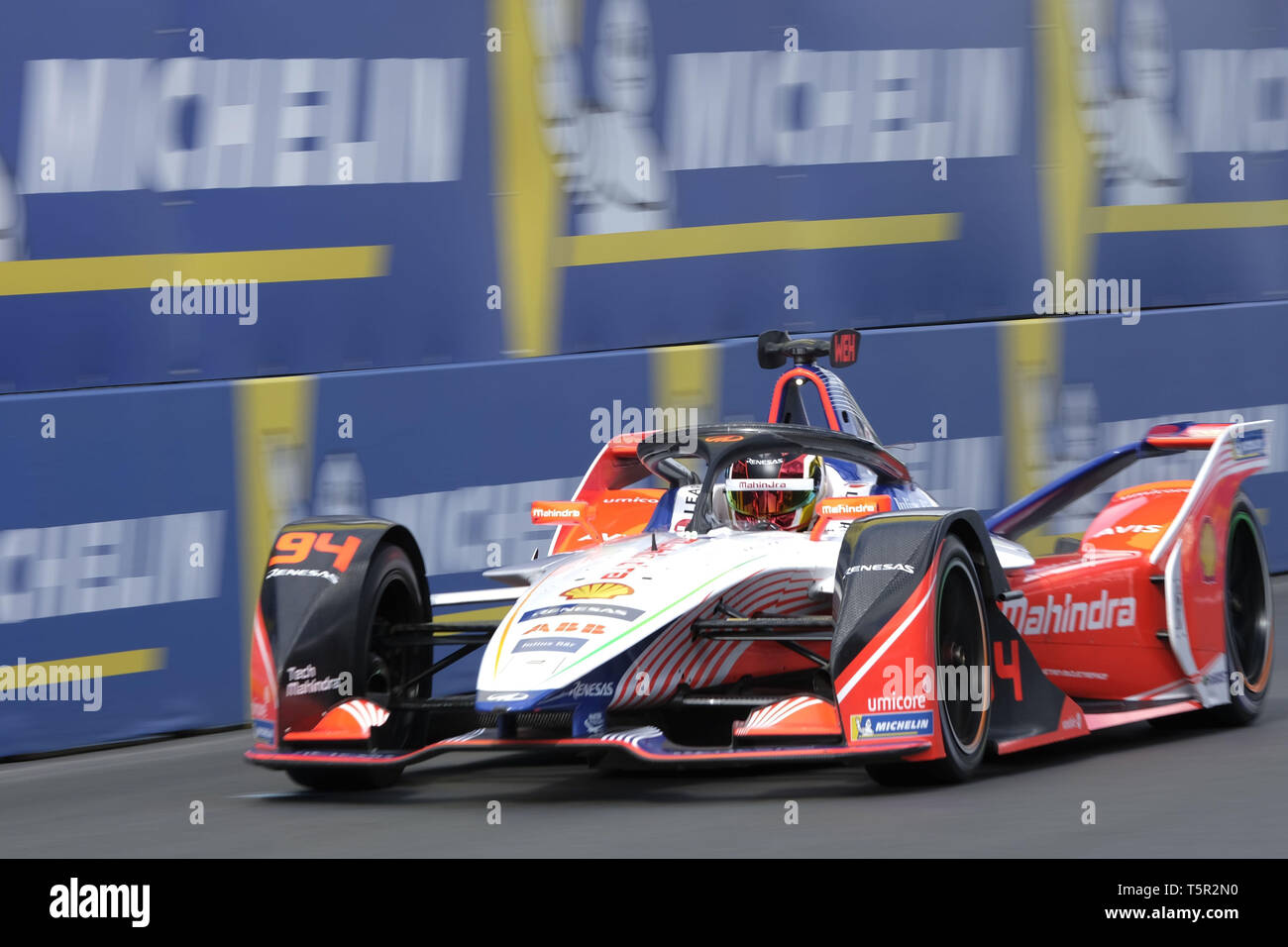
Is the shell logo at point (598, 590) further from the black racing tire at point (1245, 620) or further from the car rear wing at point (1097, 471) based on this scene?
the black racing tire at point (1245, 620)

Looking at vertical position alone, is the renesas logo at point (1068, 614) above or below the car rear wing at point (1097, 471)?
below

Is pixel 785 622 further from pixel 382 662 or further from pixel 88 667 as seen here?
pixel 88 667

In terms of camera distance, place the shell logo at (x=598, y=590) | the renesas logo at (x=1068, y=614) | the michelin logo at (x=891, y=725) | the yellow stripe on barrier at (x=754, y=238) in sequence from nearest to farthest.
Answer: the michelin logo at (x=891, y=725) < the shell logo at (x=598, y=590) < the renesas logo at (x=1068, y=614) < the yellow stripe on barrier at (x=754, y=238)

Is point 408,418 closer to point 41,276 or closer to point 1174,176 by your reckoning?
point 41,276

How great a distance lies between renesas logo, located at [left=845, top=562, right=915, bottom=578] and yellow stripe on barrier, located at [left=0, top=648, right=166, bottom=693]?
359 centimetres

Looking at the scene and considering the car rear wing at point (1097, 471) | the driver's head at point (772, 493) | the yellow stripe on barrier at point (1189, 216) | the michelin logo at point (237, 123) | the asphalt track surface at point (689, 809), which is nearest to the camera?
the asphalt track surface at point (689, 809)

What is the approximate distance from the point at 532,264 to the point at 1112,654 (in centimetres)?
401

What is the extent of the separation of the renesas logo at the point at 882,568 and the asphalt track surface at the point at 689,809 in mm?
734

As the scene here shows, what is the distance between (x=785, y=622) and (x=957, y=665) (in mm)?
649

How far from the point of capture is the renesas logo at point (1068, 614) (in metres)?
7.45

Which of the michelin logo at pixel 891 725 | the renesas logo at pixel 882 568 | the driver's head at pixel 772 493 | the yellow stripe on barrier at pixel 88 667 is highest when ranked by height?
the driver's head at pixel 772 493

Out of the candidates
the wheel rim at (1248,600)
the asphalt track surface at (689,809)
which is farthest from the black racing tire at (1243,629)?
the asphalt track surface at (689,809)

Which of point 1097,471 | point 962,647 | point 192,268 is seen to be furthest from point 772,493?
point 192,268

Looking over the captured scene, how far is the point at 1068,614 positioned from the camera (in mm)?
7551
